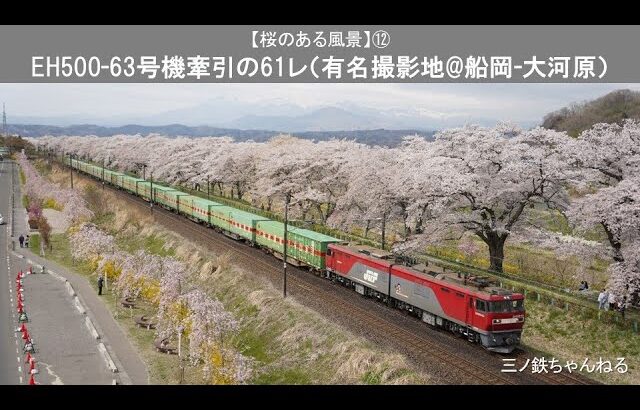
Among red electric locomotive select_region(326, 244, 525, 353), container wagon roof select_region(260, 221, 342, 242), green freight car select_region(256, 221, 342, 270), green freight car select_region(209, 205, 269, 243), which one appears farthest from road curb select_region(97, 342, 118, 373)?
green freight car select_region(209, 205, 269, 243)

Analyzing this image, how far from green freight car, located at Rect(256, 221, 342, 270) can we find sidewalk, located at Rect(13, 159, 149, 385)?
12213 mm

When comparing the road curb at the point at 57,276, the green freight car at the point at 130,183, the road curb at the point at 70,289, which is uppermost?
the green freight car at the point at 130,183

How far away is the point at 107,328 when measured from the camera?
99.1 ft

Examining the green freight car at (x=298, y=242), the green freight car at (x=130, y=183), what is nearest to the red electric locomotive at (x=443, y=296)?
the green freight car at (x=298, y=242)

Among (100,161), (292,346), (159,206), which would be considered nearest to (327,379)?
(292,346)

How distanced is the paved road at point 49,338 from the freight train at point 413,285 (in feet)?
44.2

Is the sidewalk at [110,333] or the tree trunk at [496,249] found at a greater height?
the tree trunk at [496,249]

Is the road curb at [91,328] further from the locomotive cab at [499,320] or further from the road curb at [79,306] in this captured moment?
the locomotive cab at [499,320]

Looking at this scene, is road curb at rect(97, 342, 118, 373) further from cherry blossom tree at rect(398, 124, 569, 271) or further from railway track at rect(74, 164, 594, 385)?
cherry blossom tree at rect(398, 124, 569, 271)

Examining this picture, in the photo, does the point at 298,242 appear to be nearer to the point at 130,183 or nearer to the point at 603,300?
the point at 603,300

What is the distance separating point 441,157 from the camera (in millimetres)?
34719

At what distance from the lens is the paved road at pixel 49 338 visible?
76.7ft

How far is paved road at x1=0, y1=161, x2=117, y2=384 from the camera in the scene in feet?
76.7

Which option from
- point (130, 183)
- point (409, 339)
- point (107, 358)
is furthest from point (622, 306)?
point (130, 183)
